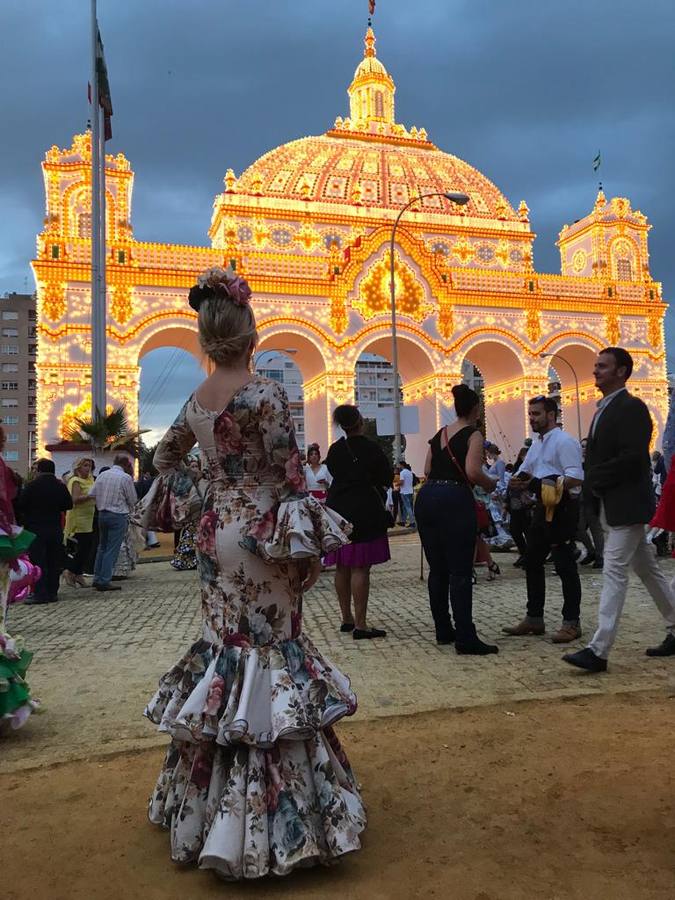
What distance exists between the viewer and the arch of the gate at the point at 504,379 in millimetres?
30094

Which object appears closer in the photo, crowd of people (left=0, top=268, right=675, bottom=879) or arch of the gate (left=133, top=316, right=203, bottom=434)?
crowd of people (left=0, top=268, right=675, bottom=879)

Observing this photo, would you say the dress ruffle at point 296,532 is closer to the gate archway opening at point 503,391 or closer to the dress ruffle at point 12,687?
the dress ruffle at point 12,687

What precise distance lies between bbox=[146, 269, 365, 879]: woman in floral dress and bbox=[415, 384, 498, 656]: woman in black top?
2.62 m

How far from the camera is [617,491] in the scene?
4.45m

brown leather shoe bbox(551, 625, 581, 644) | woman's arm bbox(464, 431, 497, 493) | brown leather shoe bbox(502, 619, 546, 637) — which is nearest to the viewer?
woman's arm bbox(464, 431, 497, 493)

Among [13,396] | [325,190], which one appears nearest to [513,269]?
[325,190]

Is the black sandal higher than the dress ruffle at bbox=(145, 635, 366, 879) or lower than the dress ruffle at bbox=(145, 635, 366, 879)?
lower

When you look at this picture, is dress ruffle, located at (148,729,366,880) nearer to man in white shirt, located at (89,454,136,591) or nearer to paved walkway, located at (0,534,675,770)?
paved walkway, located at (0,534,675,770)

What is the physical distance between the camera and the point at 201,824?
239cm

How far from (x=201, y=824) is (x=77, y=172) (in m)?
28.6

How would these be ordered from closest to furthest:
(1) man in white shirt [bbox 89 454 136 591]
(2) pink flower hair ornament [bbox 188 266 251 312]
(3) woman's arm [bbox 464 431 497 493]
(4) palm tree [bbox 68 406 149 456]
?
(2) pink flower hair ornament [bbox 188 266 251 312], (3) woman's arm [bbox 464 431 497 493], (1) man in white shirt [bbox 89 454 136 591], (4) palm tree [bbox 68 406 149 456]

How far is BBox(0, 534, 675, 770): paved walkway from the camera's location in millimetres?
3844

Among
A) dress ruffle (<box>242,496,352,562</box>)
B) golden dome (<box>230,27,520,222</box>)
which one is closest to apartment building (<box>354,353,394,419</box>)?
golden dome (<box>230,27,520,222</box>)

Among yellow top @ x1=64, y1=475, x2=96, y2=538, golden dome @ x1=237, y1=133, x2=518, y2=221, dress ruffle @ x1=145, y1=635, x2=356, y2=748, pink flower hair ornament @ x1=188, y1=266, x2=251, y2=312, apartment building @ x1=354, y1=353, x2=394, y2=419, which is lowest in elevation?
dress ruffle @ x1=145, y1=635, x2=356, y2=748
